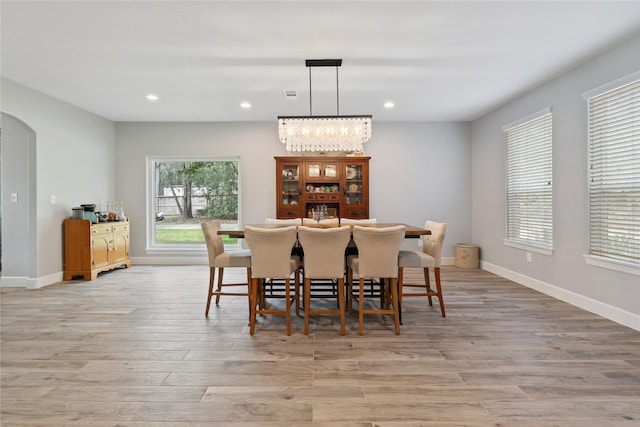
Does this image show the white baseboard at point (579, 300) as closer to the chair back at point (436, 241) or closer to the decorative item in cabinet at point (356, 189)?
the chair back at point (436, 241)

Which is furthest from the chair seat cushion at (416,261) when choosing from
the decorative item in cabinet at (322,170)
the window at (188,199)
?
the window at (188,199)

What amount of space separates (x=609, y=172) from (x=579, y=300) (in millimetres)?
1306

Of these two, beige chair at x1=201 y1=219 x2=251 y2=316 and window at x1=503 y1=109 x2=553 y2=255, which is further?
window at x1=503 y1=109 x2=553 y2=255

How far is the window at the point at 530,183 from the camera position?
396 centimetres

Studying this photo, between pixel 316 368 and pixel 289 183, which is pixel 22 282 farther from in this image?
pixel 316 368

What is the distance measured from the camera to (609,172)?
308 centimetres

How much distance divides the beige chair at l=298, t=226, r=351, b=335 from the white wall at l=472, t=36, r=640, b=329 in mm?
2478

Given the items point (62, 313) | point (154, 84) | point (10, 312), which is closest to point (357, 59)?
point (154, 84)

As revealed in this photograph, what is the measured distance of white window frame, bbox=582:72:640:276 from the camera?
2.83m

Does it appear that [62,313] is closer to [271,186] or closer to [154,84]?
[154,84]

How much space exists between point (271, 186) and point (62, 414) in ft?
14.4

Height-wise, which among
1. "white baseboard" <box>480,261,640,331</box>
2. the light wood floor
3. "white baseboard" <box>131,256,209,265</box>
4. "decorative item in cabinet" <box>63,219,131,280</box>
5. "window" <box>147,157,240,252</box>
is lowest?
the light wood floor

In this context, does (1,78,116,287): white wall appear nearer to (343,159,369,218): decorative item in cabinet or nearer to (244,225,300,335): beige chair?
(244,225,300,335): beige chair

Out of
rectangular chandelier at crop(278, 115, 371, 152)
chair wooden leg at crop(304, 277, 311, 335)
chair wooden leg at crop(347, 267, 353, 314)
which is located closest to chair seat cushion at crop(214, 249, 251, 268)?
chair wooden leg at crop(304, 277, 311, 335)
